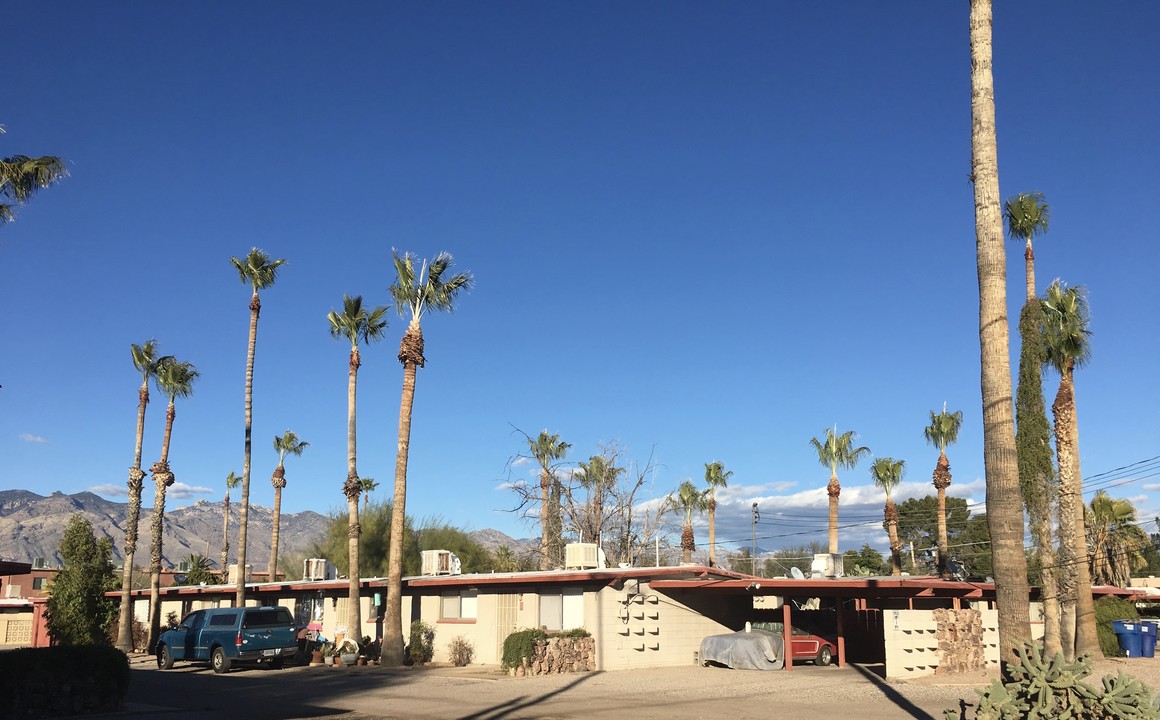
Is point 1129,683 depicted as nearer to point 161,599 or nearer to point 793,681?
point 793,681

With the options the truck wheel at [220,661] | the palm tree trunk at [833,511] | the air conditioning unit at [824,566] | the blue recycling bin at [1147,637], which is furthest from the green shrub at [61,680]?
the palm tree trunk at [833,511]

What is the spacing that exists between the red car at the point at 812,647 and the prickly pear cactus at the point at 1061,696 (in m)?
16.9

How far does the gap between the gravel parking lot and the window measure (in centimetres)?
249

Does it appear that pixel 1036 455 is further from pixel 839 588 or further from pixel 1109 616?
pixel 839 588

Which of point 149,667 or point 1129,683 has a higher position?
point 1129,683

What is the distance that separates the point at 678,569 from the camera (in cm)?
2669

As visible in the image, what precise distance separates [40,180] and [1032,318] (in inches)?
1084

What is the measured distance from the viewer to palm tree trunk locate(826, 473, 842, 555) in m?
51.3

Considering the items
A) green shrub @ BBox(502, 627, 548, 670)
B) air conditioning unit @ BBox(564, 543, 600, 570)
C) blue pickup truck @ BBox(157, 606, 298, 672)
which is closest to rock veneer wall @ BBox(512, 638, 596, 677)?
green shrub @ BBox(502, 627, 548, 670)

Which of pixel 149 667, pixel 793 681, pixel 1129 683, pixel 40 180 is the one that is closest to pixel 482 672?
pixel 793 681

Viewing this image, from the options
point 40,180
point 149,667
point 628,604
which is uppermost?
point 40,180

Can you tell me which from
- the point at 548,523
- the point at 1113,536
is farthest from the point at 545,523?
the point at 1113,536

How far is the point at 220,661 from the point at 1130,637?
27.0m

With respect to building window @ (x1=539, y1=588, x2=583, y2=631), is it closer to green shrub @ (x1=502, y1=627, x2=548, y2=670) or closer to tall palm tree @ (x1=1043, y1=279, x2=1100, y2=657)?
green shrub @ (x1=502, y1=627, x2=548, y2=670)
